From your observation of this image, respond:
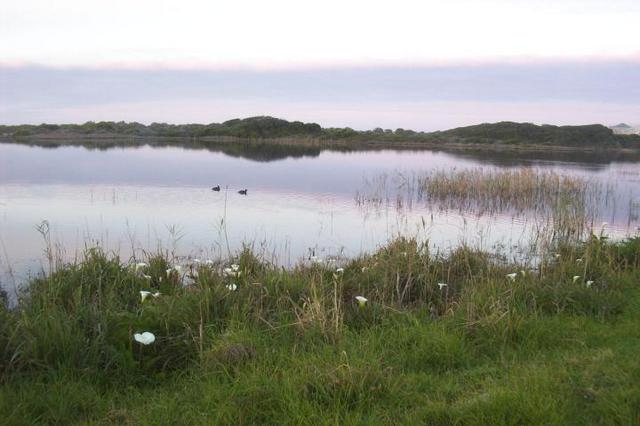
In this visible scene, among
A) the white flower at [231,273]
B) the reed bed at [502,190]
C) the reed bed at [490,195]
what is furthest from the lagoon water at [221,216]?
the white flower at [231,273]

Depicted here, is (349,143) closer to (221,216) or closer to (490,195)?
(490,195)

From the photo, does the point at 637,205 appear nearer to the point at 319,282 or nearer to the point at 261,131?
the point at 319,282

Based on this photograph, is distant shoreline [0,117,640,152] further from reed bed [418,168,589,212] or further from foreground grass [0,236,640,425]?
foreground grass [0,236,640,425]

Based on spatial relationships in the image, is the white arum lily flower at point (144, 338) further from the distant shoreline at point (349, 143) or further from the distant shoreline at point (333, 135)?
the distant shoreline at point (333, 135)

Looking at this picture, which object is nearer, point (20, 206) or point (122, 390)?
point (122, 390)

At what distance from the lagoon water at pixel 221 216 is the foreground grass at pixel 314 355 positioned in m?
3.10

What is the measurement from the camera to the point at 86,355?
4852 millimetres

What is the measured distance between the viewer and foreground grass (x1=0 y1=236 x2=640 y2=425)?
3984mm

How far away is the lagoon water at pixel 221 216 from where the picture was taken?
13212 mm

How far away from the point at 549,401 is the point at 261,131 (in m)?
90.6

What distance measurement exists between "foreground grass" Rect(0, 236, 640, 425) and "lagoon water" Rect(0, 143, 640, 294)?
3.10 m

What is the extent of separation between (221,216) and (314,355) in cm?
1319

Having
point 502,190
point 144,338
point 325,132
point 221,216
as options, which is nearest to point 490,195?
point 502,190

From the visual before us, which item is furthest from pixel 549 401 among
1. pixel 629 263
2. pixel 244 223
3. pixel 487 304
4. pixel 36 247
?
pixel 244 223
